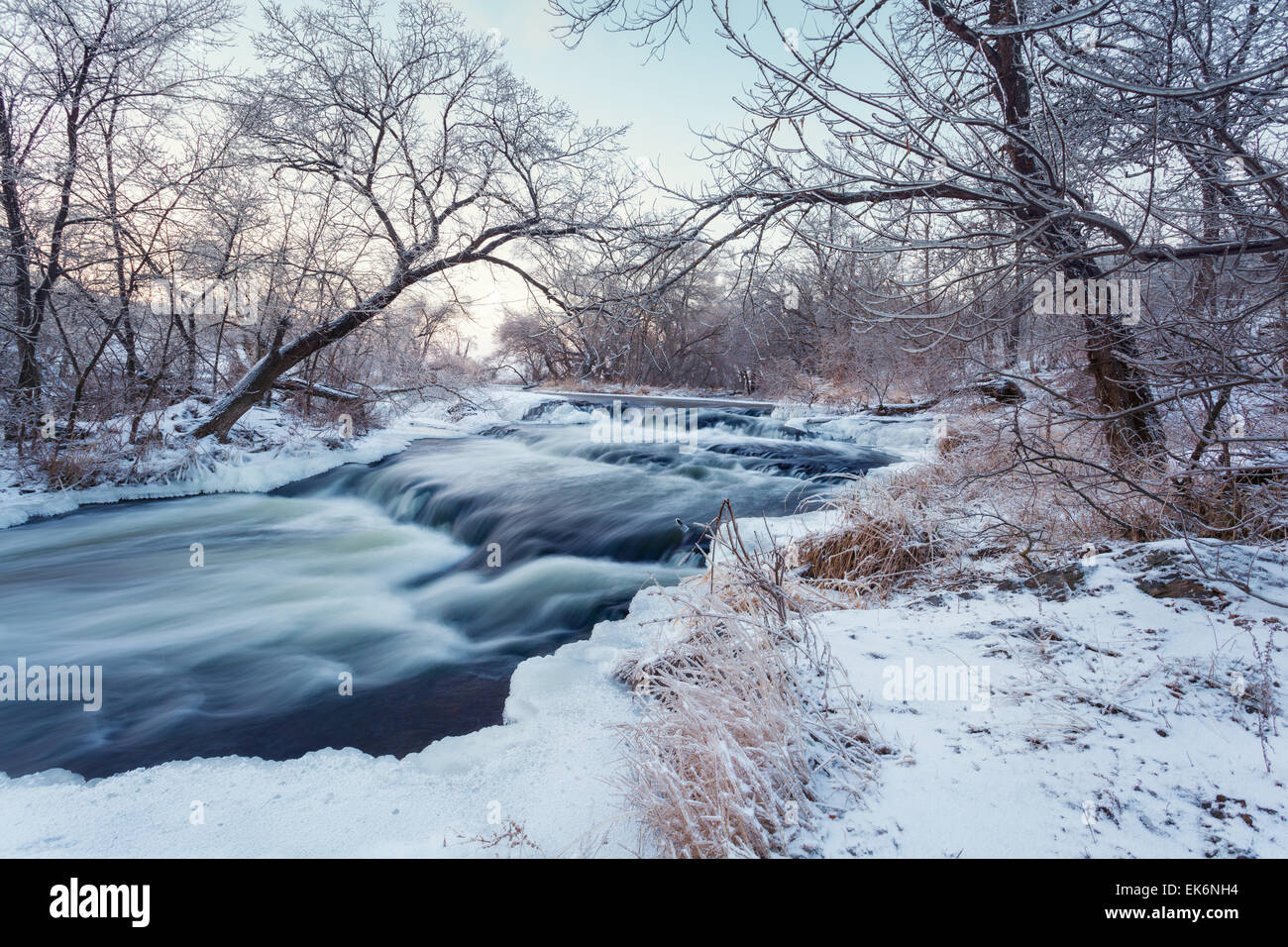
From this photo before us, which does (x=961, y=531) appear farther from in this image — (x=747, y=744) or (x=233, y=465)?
(x=233, y=465)

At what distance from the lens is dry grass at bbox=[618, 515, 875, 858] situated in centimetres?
210

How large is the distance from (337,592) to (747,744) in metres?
5.42

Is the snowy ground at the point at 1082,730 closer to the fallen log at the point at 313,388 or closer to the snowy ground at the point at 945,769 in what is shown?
the snowy ground at the point at 945,769

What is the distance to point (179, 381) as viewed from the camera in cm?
1046

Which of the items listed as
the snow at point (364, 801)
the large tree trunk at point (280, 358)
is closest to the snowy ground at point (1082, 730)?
the snow at point (364, 801)

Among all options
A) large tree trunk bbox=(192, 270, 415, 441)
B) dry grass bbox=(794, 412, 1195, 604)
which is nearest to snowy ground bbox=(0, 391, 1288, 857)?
dry grass bbox=(794, 412, 1195, 604)

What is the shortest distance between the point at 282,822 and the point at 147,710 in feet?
7.76

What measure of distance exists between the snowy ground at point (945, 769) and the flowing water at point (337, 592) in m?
0.65

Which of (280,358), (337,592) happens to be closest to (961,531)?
(337,592)

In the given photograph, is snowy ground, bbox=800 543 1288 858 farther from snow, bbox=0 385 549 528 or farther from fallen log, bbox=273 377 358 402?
fallen log, bbox=273 377 358 402

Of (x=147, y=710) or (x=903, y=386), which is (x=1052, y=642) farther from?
(x=903, y=386)

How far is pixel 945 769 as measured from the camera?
220cm

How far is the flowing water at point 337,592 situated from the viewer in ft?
13.2
